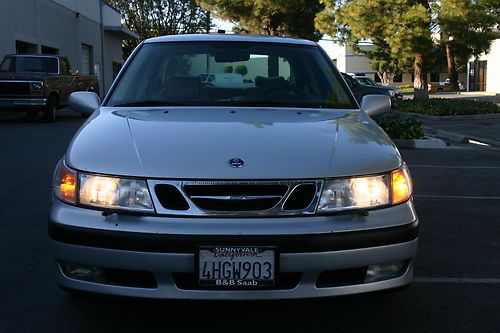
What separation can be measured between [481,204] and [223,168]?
4694 mm

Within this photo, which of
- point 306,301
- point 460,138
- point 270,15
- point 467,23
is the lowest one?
point 460,138

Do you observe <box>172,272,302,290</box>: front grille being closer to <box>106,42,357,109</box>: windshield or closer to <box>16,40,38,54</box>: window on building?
<box>106,42,357,109</box>: windshield

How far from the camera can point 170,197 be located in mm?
2848

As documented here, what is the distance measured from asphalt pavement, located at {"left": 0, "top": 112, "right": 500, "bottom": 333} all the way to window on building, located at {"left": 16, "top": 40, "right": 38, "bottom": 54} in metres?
18.0

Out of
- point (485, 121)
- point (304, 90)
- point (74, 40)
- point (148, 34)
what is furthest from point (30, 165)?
point (148, 34)

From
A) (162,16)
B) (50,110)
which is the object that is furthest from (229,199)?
(162,16)

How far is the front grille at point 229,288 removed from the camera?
279cm

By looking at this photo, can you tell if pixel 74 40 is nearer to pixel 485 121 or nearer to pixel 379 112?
pixel 485 121

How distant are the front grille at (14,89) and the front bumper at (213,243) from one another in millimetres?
13521

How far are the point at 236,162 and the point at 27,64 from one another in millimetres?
15065

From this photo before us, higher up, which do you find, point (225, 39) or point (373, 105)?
point (225, 39)

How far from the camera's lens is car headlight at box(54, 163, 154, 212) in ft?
9.40

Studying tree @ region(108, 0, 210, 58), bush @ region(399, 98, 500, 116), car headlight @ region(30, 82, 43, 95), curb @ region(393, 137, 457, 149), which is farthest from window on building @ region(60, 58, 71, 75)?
tree @ region(108, 0, 210, 58)

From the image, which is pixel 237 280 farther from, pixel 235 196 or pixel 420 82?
pixel 420 82
